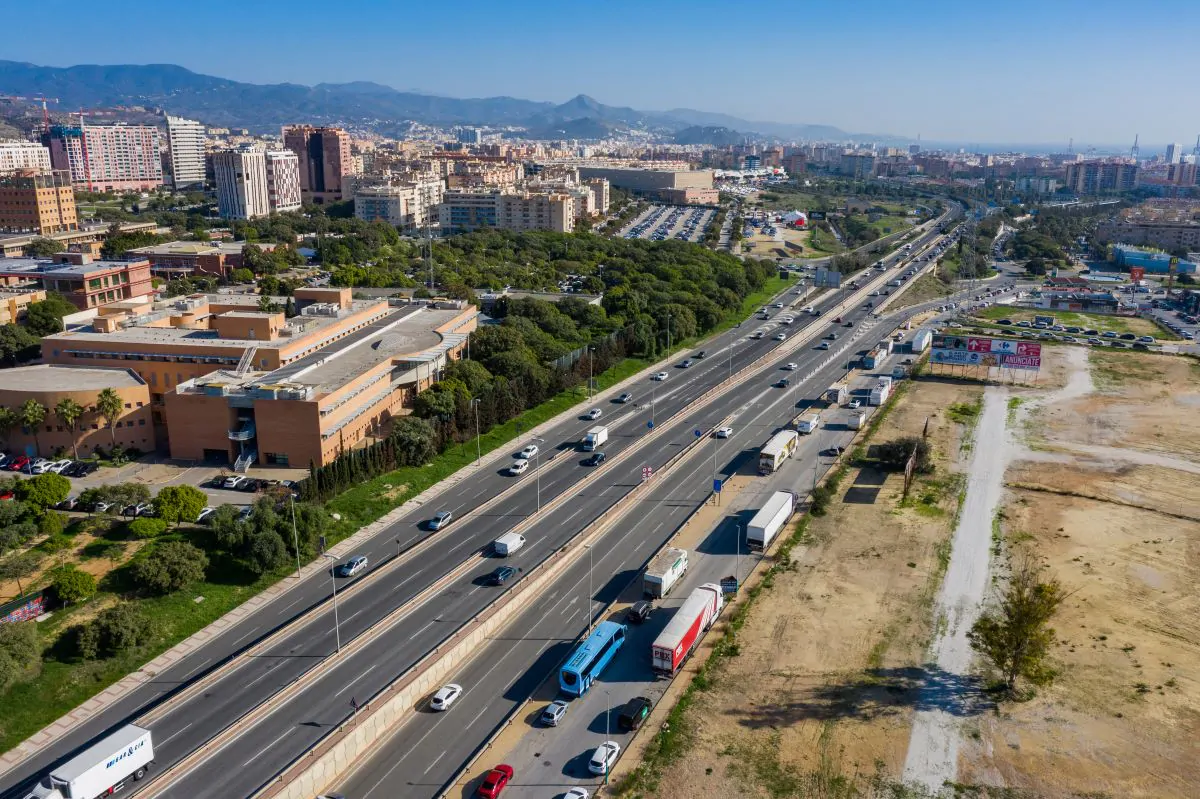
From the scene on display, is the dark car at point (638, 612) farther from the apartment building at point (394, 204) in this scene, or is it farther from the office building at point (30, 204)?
the apartment building at point (394, 204)

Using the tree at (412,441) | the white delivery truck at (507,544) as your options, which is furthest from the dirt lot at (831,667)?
the tree at (412,441)

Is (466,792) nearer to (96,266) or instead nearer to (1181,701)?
(1181,701)

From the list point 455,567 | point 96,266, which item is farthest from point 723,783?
point 96,266

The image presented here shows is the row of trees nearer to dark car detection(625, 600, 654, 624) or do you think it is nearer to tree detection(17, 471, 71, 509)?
tree detection(17, 471, 71, 509)

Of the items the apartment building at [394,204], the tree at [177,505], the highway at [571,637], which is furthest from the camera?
the apartment building at [394,204]

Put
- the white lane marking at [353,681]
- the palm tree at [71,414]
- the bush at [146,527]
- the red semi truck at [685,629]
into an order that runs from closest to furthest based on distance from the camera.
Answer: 1. the white lane marking at [353,681]
2. the red semi truck at [685,629]
3. the bush at [146,527]
4. the palm tree at [71,414]

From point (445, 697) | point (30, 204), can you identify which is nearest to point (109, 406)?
point (445, 697)
